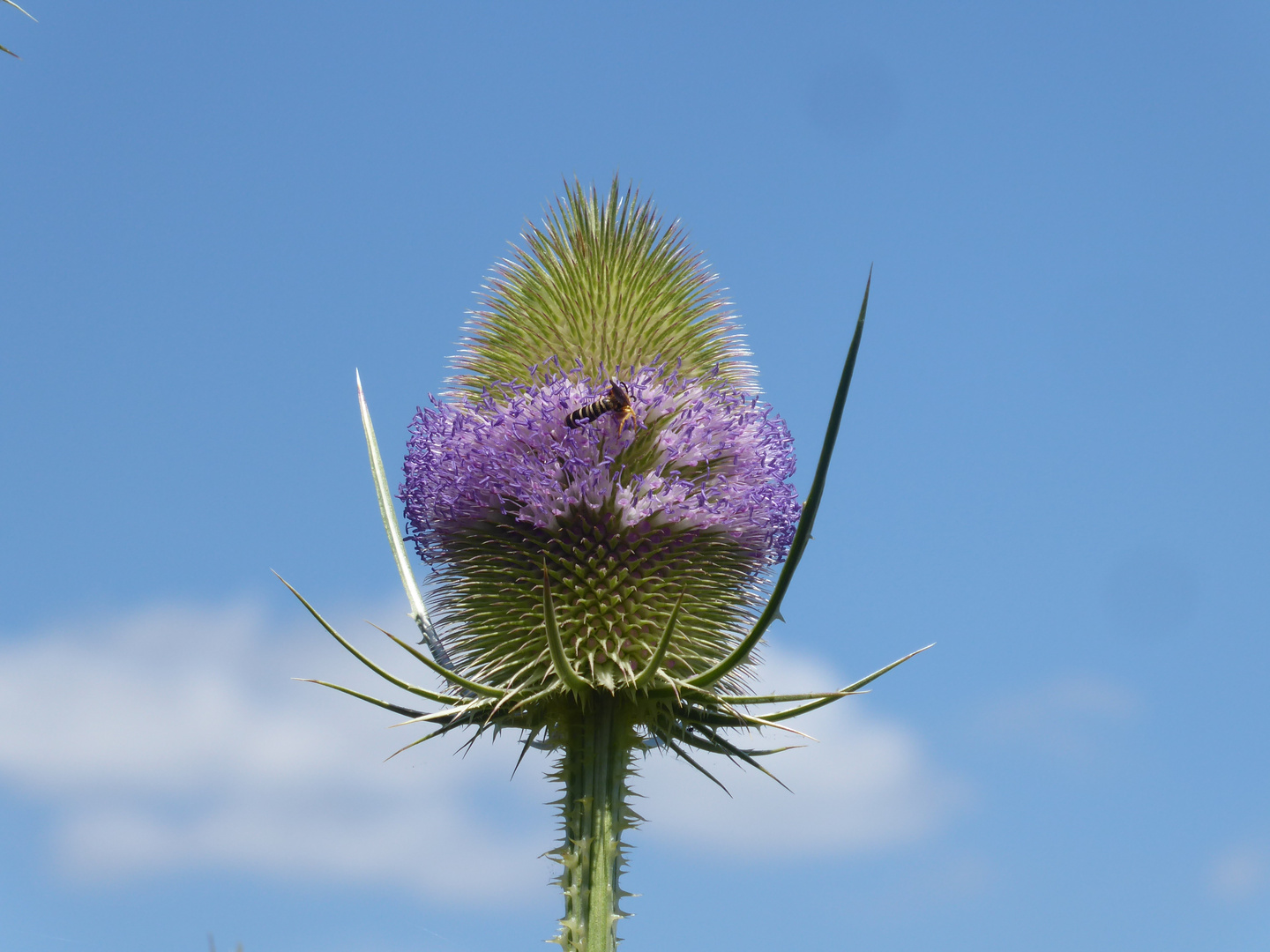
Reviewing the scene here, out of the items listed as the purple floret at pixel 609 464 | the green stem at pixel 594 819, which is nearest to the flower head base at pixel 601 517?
the purple floret at pixel 609 464

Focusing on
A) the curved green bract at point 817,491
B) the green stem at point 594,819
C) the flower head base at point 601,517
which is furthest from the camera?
the flower head base at point 601,517

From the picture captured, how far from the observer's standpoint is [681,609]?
595 centimetres

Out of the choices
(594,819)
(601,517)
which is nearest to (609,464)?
(601,517)

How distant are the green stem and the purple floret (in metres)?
1.00

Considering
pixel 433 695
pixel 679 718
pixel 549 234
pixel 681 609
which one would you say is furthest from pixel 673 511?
pixel 549 234

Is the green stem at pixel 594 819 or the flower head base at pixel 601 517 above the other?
the flower head base at pixel 601 517

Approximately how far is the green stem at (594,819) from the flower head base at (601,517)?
314 mm

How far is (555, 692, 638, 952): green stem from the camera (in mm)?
5426

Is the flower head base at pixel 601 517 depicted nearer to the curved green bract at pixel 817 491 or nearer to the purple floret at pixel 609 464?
the purple floret at pixel 609 464

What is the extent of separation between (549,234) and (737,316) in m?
1.22

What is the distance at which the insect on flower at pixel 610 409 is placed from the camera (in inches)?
233

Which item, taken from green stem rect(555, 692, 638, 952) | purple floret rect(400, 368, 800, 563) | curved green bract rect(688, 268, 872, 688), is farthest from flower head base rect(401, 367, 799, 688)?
curved green bract rect(688, 268, 872, 688)

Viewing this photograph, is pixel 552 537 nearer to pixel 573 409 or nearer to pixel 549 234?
pixel 573 409

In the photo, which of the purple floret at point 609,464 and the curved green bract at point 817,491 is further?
the purple floret at point 609,464
